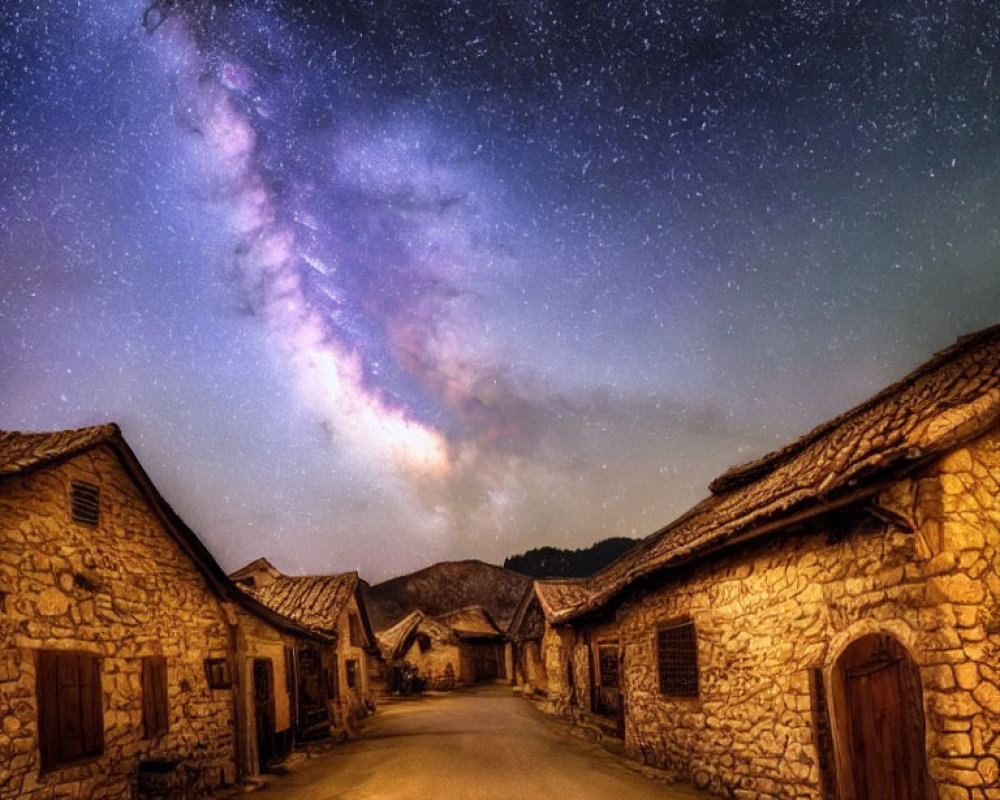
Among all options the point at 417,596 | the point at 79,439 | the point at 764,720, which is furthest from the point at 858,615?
the point at 417,596

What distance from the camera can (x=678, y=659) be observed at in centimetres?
1313

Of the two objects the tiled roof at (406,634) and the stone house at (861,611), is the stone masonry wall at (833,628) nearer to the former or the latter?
the stone house at (861,611)

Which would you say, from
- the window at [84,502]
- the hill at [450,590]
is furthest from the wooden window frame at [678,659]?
the hill at [450,590]

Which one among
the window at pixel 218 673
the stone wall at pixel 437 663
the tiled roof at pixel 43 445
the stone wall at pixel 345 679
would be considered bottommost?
the stone wall at pixel 437 663

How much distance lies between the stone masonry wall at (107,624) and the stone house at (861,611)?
8.76m

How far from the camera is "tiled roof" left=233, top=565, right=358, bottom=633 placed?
24391mm

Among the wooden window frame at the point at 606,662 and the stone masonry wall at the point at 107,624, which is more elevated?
the stone masonry wall at the point at 107,624

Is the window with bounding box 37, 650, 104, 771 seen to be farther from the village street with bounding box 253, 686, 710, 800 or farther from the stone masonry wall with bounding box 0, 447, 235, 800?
the village street with bounding box 253, 686, 710, 800

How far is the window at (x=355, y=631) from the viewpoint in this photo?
2675 centimetres

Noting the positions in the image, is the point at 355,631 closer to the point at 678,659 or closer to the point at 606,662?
the point at 606,662

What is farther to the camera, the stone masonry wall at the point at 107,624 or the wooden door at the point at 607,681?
the wooden door at the point at 607,681

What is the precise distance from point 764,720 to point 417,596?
61.9 meters

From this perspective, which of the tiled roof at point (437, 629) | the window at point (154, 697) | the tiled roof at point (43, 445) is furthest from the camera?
the tiled roof at point (437, 629)

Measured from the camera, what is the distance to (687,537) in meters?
13.8
